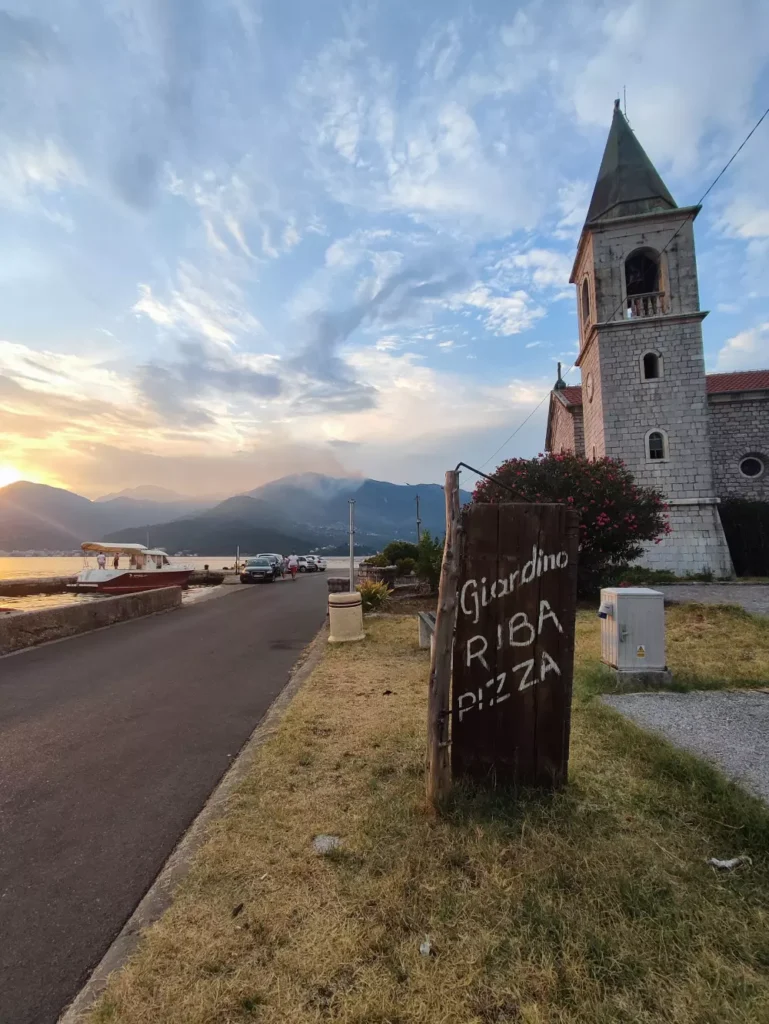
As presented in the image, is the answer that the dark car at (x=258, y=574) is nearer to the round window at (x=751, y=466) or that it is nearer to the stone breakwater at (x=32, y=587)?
the stone breakwater at (x=32, y=587)

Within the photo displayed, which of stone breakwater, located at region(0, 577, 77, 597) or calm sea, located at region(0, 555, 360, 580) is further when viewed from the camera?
calm sea, located at region(0, 555, 360, 580)

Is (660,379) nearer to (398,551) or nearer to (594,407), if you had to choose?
(594,407)

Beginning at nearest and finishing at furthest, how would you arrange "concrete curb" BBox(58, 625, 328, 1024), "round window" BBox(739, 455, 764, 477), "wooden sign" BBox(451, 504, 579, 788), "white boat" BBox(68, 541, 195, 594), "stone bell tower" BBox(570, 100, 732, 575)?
"concrete curb" BBox(58, 625, 328, 1024) < "wooden sign" BBox(451, 504, 579, 788) < "stone bell tower" BBox(570, 100, 732, 575) < "round window" BBox(739, 455, 764, 477) < "white boat" BBox(68, 541, 195, 594)

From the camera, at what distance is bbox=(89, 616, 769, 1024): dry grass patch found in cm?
200

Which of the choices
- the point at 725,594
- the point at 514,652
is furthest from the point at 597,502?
the point at 514,652

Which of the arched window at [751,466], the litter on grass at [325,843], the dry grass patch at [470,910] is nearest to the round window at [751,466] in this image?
the arched window at [751,466]

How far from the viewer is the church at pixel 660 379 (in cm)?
2342

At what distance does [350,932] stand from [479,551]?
2152 mm

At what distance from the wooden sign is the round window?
2778 cm

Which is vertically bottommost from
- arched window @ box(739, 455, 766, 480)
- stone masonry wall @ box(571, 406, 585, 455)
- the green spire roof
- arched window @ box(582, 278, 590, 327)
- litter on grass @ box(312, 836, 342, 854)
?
litter on grass @ box(312, 836, 342, 854)

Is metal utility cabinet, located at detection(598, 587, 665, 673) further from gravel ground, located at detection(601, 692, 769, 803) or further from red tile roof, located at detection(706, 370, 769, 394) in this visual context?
red tile roof, located at detection(706, 370, 769, 394)

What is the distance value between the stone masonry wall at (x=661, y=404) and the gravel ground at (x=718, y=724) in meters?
19.8

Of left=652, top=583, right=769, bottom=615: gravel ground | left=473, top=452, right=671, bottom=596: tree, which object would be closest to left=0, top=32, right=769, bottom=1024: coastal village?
left=652, top=583, right=769, bottom=615: gravel ground

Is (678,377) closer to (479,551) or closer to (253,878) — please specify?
(479,551)
